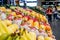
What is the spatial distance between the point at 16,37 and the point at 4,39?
0.25 ft

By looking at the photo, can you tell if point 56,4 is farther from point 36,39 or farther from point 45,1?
point 36,39

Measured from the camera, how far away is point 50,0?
18.4 m

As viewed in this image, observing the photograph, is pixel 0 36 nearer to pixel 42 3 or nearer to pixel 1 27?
pixel 1 27

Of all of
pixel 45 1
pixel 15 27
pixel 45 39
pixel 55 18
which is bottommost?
pixel 55 18

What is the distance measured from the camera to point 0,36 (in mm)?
1177

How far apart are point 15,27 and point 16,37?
46 centimetres

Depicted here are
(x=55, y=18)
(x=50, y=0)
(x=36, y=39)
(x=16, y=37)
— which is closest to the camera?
(x=16, y=37)

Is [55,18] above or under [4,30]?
under

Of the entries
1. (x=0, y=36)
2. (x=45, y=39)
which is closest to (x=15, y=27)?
(x=45, y=39)

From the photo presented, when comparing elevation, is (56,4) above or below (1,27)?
below

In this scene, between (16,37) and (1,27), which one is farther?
(1,27)

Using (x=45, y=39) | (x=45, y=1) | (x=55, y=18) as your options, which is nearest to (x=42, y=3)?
(x=45, y=1)

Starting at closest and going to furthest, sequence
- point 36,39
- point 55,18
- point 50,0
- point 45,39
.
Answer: point 36,39 → point 45,39 → point 55,18 → point 50,0

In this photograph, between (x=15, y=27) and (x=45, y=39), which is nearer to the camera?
(x=15, y=27)
